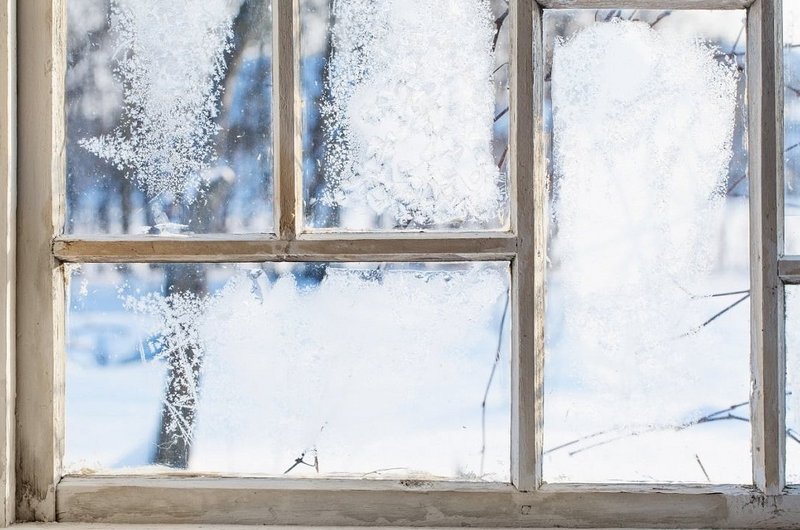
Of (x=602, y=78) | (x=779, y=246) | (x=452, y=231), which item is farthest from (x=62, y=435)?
(x=779, y=246)

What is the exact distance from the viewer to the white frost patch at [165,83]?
1.05 metres

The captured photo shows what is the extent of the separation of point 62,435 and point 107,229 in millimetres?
319

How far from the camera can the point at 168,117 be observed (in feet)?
3.46

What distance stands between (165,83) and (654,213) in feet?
2.52

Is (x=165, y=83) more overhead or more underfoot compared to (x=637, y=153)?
more overhead

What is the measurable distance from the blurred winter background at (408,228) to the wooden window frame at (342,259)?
27 millimetres

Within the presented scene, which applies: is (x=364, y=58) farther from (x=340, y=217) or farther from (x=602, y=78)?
(x=602, y=78)

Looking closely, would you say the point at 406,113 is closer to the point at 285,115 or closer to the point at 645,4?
the point at 285,115

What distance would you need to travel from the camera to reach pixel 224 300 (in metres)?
1.05

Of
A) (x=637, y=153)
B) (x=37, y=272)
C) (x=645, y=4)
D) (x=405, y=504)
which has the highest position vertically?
(x=645, y=4)

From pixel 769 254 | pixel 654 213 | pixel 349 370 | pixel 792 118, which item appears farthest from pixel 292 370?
pixel 792 118

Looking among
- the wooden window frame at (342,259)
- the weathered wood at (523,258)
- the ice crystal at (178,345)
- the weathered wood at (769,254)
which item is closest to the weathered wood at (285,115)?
the wooden window frame at (342,259)

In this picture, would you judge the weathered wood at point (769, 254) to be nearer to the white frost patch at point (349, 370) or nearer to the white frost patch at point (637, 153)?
the white frost patch at point (637, 153)

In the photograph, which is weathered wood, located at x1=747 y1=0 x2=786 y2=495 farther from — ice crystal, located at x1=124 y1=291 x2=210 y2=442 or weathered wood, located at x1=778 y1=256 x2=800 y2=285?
ice crystal, located at x1=124 y1=291 x2=210 y2=442
